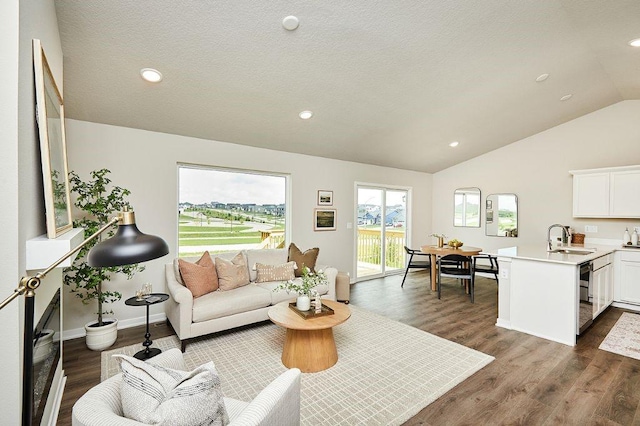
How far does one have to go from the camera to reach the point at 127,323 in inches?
143

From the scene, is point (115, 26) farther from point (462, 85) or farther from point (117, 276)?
point (462, 85)

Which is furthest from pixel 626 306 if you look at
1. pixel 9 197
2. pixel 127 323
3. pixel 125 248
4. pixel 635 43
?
pixel 127 323

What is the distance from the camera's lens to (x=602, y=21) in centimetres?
290

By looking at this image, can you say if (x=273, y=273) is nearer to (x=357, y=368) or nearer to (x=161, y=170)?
(x=357, y=368)

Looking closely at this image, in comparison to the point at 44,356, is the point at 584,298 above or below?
below

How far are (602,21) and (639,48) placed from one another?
95 cm

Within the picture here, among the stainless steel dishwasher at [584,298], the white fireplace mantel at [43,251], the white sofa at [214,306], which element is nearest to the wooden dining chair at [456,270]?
the stainless steel dishwasher at [584,298]

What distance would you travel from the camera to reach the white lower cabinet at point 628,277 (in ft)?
14.3

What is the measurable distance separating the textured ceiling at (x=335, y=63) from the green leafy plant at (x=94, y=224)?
2.45 ft

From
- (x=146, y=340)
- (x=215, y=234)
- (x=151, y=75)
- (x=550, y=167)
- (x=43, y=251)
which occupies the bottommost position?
(x=146, y=340)

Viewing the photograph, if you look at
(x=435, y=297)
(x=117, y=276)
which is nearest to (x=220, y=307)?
(x=117, y=276)

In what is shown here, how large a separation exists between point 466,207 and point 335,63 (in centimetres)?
520

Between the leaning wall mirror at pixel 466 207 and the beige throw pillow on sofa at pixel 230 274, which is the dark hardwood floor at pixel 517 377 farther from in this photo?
the leaning wall mirror at pixel 466 207

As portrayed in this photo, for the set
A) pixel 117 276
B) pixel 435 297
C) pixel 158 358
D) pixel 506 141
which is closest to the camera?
pixel 158 358
